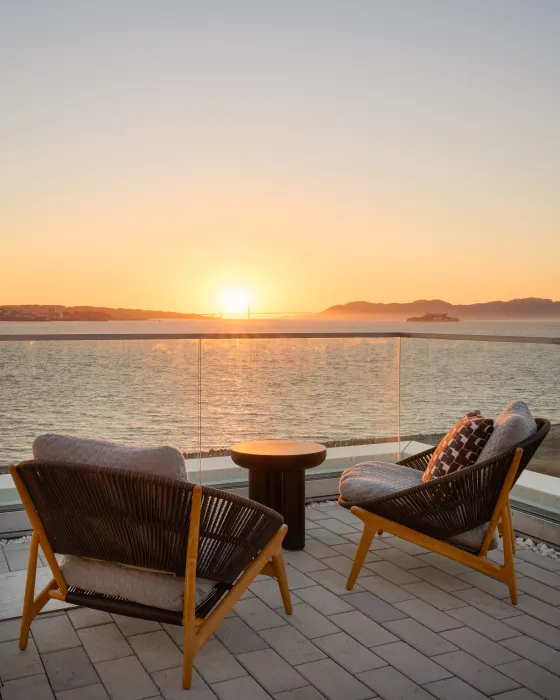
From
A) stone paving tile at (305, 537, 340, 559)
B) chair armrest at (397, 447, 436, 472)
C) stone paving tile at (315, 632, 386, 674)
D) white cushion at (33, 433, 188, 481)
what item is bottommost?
stone paving tile at (305, 537, 340, 559)

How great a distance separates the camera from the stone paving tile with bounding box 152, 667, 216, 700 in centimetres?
235

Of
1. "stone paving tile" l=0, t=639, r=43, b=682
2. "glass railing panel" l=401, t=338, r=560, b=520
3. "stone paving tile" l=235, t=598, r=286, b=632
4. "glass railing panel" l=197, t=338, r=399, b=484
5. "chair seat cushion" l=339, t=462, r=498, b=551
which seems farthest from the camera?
"glass railing panel" l=197, t=338, r=399, b=484

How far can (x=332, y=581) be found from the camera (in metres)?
3.43

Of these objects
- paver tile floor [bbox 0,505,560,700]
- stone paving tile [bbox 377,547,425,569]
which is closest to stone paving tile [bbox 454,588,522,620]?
paver tile floor [bbox 0,505,560,700]

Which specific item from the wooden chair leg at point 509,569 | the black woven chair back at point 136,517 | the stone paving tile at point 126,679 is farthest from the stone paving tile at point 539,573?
the stone paving tile at point 126,679

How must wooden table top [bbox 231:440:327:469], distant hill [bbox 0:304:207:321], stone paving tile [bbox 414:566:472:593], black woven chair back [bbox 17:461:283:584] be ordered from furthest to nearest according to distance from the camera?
distant hill [bbox 0:304:207:321] → wooden table top [bbox 231:440:327:469] → stone paving tile [bbox 414:566:472:593] → black woven chair back [bbox 17:461:283:584]

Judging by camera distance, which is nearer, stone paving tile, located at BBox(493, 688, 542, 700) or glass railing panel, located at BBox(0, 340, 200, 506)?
stone paving tile, located at BBox(493, 688, 542, 700)

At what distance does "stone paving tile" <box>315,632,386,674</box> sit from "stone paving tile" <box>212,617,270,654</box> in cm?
24

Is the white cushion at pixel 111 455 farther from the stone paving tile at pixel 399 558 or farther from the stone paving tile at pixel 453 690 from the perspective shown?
the stone paving tile at pixel 399 558

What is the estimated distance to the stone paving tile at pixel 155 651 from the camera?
259 cm

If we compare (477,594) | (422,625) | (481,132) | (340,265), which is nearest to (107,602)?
(422,625)

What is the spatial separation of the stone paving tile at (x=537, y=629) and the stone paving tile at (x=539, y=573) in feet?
1.55

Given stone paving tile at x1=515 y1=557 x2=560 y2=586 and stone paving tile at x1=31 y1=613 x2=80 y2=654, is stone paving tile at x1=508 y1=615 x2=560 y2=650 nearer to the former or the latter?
stone paving tile at x1=515 y1=557 x2=560 y2=586

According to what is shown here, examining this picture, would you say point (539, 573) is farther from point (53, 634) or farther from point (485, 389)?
point (53, 634)
